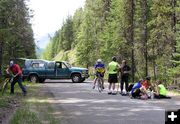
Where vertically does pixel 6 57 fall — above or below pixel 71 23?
below

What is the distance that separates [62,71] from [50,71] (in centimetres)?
106

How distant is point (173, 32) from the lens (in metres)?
36.8

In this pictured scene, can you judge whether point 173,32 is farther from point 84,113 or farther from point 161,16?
point 84,113

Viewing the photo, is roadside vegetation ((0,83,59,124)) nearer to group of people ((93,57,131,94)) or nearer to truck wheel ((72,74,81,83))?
group of people ((93,57,131,94))

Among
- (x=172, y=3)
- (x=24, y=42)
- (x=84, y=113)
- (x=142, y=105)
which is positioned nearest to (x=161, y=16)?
(x=172, y=3)

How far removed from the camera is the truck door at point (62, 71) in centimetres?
3731

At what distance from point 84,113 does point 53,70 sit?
24091 mm

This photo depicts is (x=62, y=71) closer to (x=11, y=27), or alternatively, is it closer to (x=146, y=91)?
(x=11, y=27)

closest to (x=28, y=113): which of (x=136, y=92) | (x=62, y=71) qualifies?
(x=136, y=92)

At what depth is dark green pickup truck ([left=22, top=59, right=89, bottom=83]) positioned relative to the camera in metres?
36.9

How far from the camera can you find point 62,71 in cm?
3747

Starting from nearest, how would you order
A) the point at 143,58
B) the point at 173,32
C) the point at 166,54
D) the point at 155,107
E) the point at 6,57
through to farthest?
the point at 155,107 → the point at 6,57 → the point at 173,32 → the point at 166,54 → the point at 143,58

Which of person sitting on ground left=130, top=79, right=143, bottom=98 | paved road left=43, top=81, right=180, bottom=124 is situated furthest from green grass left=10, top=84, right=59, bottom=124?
person sitting on ground left=130, top=79, right=143, bottom=98

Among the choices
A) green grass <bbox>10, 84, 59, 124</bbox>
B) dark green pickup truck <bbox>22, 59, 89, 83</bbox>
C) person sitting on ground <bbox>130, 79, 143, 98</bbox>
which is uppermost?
dark green pickup truck <bbox>22, 59, 89, 83</bbox>
